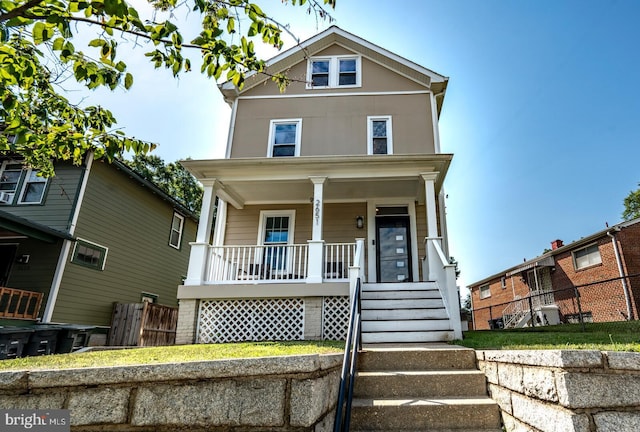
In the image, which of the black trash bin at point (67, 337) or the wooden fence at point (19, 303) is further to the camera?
the wooden fence at point (19, 303)

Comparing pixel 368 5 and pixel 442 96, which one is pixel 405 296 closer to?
pixel 368 5

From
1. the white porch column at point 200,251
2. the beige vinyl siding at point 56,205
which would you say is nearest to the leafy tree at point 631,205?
the white porch column at point 200,251

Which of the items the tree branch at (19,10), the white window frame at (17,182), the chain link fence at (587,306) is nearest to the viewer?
Answer: the tree branch at (19,10)

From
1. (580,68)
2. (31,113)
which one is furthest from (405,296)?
(580,68)

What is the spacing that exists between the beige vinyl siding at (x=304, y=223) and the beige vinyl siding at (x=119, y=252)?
408 centimetres

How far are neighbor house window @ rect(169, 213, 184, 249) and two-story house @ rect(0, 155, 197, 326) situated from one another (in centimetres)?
100

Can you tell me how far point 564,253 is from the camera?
630 inches

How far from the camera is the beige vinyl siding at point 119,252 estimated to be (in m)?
9.51

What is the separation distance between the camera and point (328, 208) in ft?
31.2

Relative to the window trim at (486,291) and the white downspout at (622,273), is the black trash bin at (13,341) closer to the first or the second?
the white downspout at (622,273)

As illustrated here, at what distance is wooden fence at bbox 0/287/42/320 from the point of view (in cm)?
789

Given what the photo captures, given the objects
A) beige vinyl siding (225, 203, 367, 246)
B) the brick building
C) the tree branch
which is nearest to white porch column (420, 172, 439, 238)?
beige vinyl siding (225, 203, 367, 246)

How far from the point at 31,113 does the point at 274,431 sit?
4736 mm

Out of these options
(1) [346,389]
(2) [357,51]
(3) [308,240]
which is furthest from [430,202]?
(2) [357,51]
